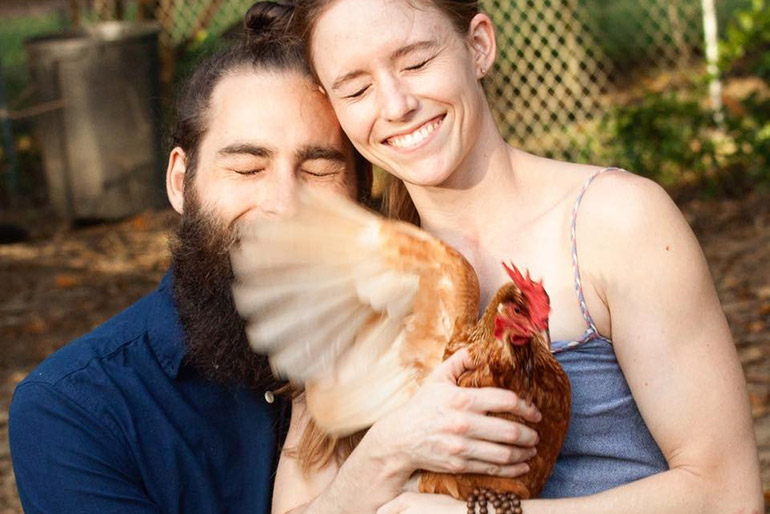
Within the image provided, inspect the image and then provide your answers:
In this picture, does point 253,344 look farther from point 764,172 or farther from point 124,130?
point 124,130

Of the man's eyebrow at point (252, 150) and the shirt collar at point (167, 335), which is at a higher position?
the man's eyebrow at point (252, 150)

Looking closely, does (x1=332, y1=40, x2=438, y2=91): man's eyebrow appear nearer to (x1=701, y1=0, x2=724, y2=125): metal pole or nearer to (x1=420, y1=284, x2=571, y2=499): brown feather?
(x1=420, y1=284, x2=571, y2=499): brown feather

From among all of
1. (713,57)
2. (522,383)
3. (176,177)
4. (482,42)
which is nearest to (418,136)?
(482,42)

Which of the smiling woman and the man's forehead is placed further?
the man's forehead

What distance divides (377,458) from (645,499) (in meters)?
0.55

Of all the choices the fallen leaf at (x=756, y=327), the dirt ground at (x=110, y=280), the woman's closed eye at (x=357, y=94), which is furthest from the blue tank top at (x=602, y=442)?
the fallen leaf at (x=756, y=327)

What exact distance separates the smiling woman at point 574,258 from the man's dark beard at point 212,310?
38 centimetres

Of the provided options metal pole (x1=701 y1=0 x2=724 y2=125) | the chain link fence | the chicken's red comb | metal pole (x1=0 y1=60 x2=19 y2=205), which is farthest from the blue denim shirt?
metal pole (x1=0 y1=60 x2=19 y2=205)

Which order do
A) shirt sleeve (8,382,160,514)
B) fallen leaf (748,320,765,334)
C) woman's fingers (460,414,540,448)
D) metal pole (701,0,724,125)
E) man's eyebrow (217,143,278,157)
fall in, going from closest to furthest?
woman's fingers (460,414,540,448)
shirt sleeve (8,382,160,514)
man's eyebrow (217,143,278,157)
fallen leaf (748,320,765,334)
metal pole (701,0,724,125)

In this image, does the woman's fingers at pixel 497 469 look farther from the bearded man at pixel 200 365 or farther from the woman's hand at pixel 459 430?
the bearded man at pixel 200 365

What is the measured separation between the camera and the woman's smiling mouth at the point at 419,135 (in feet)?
7.19

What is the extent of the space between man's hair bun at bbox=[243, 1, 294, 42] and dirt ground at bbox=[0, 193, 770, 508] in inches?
110

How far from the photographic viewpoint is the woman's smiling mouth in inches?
86.3

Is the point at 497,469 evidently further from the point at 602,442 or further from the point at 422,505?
the point at 602,442
